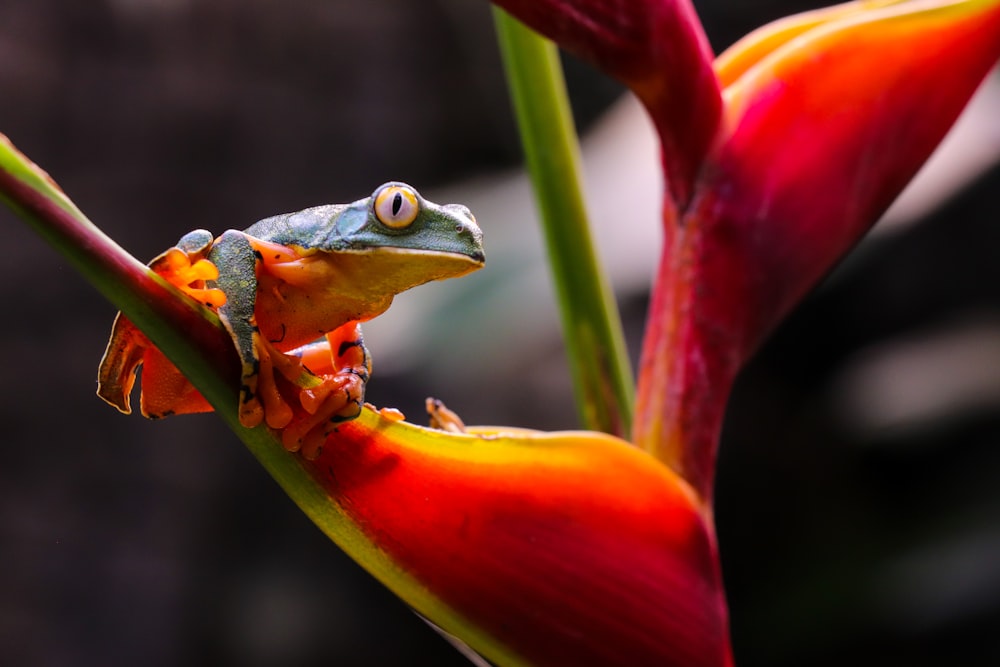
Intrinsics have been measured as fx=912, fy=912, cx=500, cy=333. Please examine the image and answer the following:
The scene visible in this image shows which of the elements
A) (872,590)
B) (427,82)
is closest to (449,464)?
(872,590)

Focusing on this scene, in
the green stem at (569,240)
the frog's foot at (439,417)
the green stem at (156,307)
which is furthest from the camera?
the green stem at (569,240)

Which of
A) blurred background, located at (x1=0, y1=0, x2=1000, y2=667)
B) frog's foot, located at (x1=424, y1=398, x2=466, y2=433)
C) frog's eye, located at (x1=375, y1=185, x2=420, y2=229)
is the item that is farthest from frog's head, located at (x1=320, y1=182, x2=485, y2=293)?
blurred background, located at (x1=0, y1=0, x2=1000, y2=667)

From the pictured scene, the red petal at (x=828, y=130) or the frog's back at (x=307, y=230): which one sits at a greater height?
the frog's back at (x=307, y=230)

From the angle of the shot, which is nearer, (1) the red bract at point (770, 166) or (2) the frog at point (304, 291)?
(2) the frog at point (304, 291)

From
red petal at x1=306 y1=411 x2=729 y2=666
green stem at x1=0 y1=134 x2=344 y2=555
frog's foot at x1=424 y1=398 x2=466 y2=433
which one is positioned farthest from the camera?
frog's foot at x1=424 y1=398 x2=466 y2=433

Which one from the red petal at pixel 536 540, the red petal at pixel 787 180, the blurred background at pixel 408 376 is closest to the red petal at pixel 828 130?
the red petal at pixel 787 180

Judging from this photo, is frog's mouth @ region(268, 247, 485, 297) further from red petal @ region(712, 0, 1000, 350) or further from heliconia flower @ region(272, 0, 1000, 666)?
red petal @ region(712, 0, 1000, 350)

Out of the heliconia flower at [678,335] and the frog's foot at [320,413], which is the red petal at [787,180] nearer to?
the heliconia flower at [678,335]
